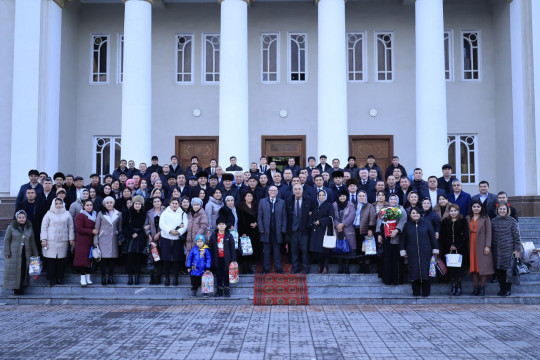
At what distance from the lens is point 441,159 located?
15.6 metres

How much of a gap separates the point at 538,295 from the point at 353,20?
11523mm

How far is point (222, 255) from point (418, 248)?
378cm

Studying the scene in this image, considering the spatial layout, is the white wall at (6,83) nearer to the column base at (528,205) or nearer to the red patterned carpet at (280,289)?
the red patterned carpet at (280,289)

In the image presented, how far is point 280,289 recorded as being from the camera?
1073 cm

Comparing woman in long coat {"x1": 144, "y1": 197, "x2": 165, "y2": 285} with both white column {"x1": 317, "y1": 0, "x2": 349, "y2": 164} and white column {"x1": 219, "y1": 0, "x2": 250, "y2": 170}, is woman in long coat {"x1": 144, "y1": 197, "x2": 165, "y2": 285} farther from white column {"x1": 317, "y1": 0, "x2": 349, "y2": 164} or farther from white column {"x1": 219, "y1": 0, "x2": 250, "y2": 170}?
white column {"x1": 317, "y1": 0, "x2": 349, "y2": 164}

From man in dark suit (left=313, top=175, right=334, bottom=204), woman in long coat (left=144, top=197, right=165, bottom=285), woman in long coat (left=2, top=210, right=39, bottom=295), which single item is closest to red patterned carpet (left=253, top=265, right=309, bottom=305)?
man in dark suit (left=313, top=175, right=334, bottom=204)

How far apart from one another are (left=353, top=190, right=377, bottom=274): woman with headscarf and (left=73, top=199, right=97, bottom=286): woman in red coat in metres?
5.50

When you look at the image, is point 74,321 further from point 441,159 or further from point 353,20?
point 353,20

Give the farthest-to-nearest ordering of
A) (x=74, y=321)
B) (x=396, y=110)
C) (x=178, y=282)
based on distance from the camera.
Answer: (x=396, y=110) < (x=178, y=282) < (x=74, y=321)

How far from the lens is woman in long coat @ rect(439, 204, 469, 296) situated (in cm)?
1063

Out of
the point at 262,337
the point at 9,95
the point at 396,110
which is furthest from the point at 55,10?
the point at 262,337

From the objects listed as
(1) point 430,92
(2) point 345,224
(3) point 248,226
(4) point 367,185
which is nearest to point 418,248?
(2) point 345,224

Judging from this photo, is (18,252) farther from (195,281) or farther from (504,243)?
(504,243)

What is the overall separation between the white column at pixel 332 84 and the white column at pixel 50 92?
26.9 ft
